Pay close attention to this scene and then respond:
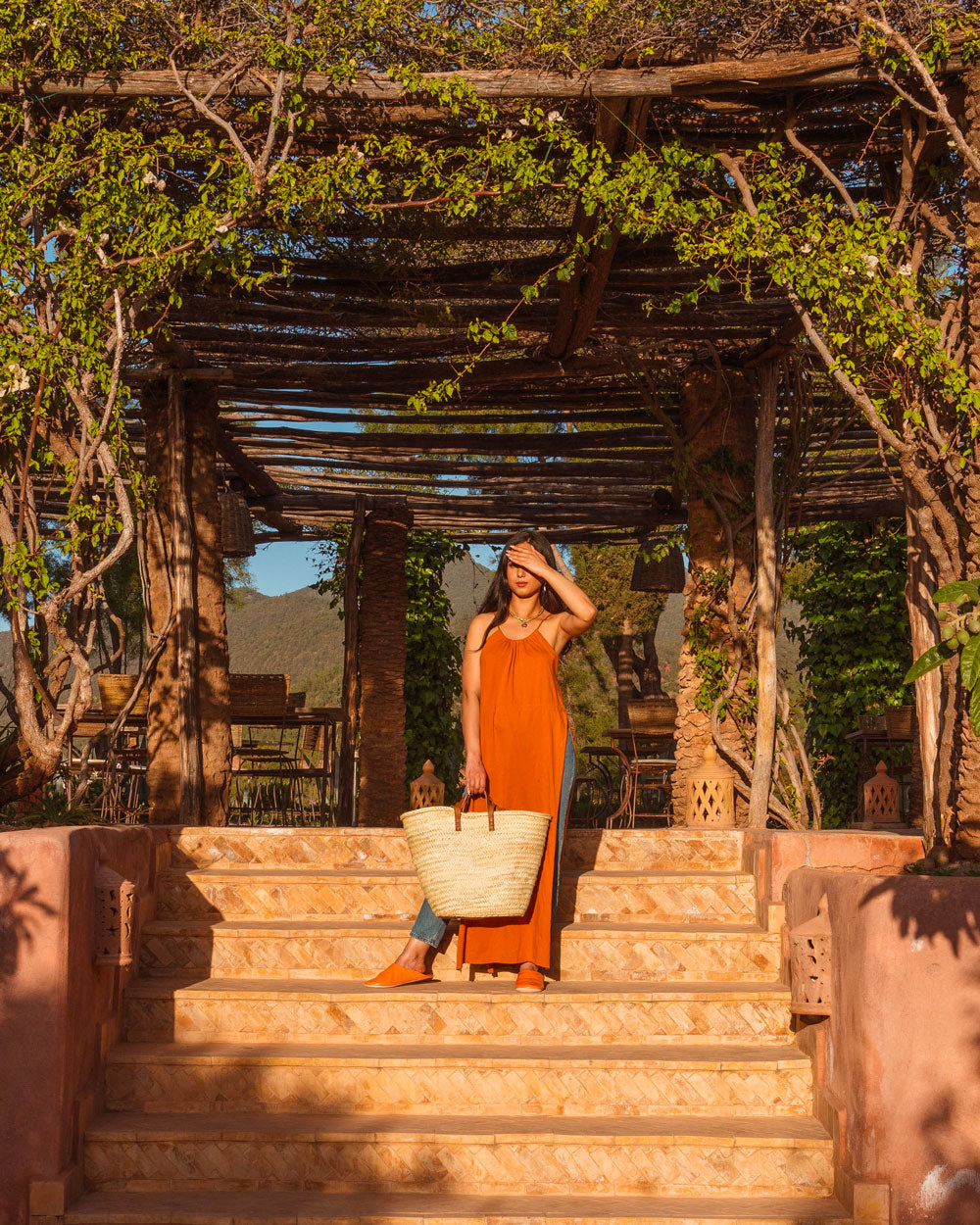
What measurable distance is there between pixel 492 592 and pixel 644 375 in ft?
9.47

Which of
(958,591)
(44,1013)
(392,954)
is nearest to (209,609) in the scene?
(392,954)

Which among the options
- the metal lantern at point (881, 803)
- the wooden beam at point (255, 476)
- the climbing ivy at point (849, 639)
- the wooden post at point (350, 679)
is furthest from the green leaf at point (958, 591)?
the climbing ivy at point (849, 639)

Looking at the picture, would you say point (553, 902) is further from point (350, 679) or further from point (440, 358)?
point (350, 679)

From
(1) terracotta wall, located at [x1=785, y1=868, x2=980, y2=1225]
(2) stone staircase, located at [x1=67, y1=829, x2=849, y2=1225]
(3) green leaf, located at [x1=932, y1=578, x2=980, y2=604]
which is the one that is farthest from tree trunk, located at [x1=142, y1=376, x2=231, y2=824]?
(3) green leaf, located at [x1=932, y1=578, x2=980, y2=604]

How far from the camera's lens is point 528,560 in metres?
4.39

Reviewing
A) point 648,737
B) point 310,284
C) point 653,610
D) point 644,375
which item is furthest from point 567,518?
point 653,610

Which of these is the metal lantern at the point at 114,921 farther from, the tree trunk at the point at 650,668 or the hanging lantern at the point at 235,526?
the tree trunk at the point at 650,668

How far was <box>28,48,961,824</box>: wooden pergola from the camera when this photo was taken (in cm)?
481

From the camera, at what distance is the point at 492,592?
179 inches

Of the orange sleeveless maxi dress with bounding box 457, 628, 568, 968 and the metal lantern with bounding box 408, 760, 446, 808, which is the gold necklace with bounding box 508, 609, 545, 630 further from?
the metal lantern with bounding box 408, 760, 446, 808

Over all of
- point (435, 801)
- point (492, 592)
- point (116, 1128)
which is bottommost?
point (116, 1128)

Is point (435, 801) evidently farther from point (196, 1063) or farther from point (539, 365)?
point (196, 1063)

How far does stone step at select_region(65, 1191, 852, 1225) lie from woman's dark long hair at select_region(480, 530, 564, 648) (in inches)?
76.0

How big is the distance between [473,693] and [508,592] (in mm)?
409
